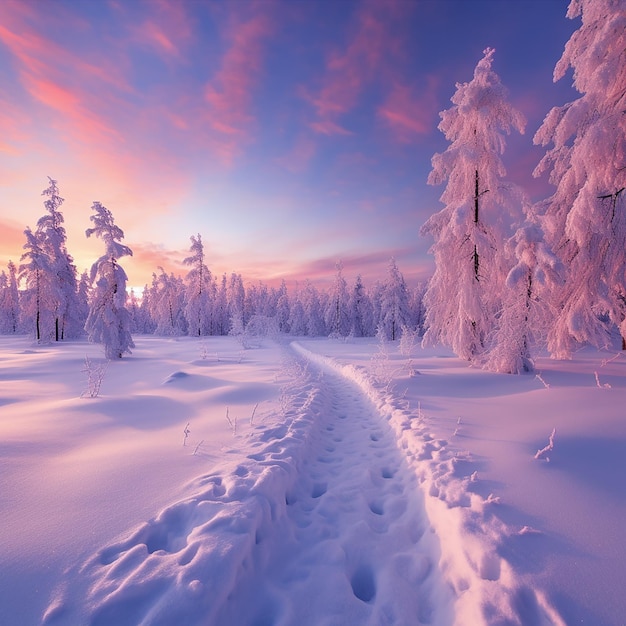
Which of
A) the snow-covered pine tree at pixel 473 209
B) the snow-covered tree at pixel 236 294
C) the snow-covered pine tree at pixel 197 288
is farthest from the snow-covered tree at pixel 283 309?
the snow-covered pine tree at pixel 473 209

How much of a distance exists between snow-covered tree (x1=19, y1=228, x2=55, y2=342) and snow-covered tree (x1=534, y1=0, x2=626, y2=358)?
38.3m

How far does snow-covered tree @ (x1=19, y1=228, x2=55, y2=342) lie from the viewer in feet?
93.1

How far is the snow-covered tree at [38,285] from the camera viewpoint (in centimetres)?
2839

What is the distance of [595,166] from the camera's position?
26.9 feet

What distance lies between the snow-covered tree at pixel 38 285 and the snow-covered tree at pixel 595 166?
38.3m

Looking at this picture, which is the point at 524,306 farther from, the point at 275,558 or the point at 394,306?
the point at 394,306

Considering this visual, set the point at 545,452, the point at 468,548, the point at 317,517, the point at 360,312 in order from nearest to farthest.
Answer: the point at 468,548
the point at 317,517
the point at 545,452
the point at 360,312

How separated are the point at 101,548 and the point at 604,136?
1285 cm

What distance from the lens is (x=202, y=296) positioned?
44125 millimetres

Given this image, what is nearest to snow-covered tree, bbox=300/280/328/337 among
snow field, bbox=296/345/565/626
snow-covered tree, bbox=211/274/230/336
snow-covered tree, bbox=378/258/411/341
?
snow-covered tree, bbox=211/274/230/336

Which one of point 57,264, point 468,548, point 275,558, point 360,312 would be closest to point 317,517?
point 275,558

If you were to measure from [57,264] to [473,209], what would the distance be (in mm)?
35898

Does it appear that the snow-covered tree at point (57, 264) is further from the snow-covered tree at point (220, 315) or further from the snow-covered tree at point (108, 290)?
the snow-covered tree at point (220, 315)

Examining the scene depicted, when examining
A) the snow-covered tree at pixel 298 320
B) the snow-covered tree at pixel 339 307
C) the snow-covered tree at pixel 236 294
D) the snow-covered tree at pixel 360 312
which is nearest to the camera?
the snow-covered tree at pixel 339 307
